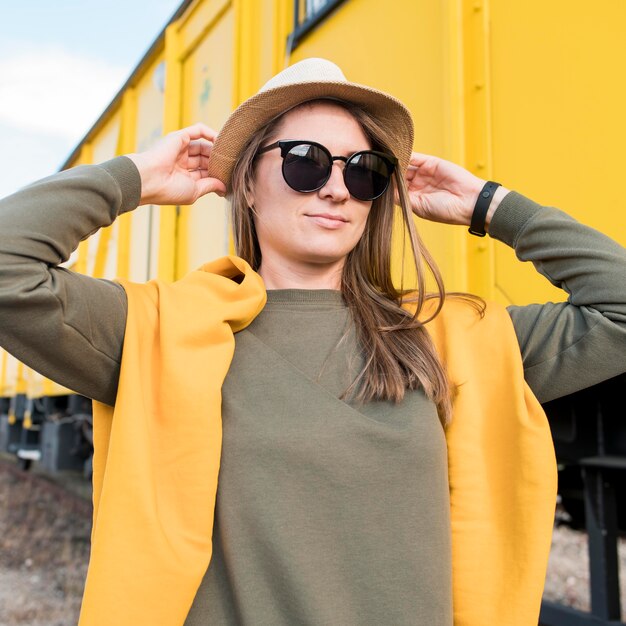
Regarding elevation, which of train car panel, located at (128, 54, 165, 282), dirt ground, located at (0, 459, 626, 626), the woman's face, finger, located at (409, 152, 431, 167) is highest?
train car panel, located at (128, 54, 165, 282)

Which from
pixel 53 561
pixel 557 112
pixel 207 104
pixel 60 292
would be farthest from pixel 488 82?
pixel 53 561

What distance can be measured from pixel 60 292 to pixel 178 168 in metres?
0.55

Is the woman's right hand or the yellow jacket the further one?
the woman's right hand

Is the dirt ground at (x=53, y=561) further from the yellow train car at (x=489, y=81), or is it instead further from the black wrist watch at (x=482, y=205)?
the black wrist watch at (x=482, y=205)

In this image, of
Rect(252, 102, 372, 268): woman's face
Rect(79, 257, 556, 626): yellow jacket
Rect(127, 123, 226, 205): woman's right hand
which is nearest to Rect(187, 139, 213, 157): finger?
Rect(127, 123, 226, 205): woman's right hand

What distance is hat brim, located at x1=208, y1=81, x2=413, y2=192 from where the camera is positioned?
150 centimetres

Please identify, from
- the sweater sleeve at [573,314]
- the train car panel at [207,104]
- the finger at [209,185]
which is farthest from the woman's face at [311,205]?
the train car panel at [207,104]

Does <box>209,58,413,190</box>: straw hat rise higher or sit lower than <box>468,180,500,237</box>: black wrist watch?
higher

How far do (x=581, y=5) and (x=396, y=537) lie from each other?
1278 mm

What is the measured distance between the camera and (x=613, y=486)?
8.06ft

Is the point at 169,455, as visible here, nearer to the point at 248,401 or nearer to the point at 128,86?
the point at 248,401

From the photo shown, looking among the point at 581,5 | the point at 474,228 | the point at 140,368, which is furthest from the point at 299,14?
the point at 140,368

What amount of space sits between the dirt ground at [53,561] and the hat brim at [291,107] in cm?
283

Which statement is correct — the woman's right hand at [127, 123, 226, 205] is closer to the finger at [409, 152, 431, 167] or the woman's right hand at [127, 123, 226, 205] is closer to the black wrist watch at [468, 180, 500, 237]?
the finger at [409, 152, 431, 167]
